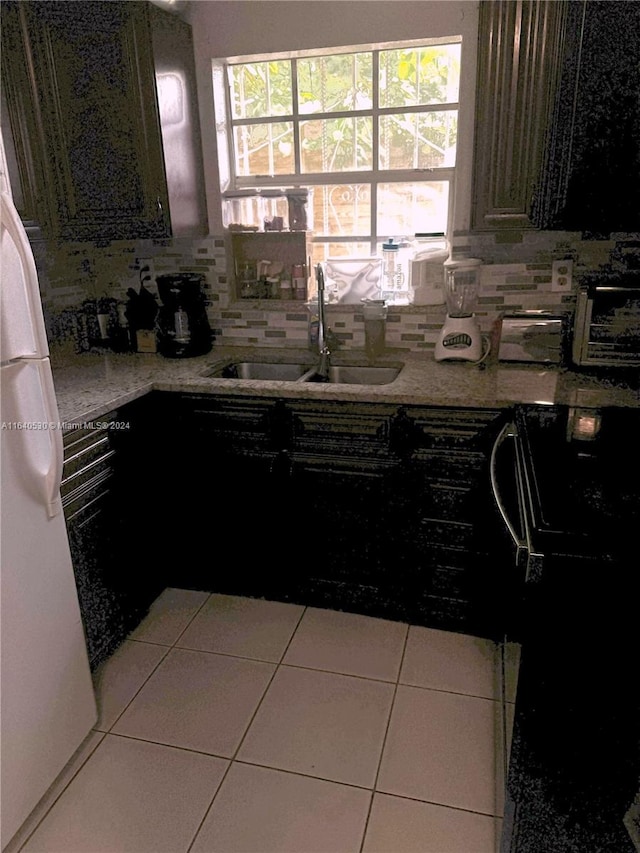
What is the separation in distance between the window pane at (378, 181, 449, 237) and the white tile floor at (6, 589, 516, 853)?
1.64 m

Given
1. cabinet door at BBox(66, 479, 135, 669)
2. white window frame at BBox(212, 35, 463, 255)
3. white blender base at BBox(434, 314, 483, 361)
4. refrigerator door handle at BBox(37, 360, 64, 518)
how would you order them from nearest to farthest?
refrigerator door handle at BBox(37, 360, 64, 518) < cabinet door at BBox(66, 479, 135, 669) < white blender base at BBox(434, 314, 483, 361) < white window frame at BBox(212, 35, 463, 255)

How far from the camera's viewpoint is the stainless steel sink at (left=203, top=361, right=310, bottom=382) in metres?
2.61

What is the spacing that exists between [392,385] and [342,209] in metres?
1.00

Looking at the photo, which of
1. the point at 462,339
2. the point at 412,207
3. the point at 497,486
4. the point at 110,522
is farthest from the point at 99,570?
the point at 412,207

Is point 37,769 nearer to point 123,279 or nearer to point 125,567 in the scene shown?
point 125,567

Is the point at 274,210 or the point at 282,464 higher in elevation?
the point at 274,210

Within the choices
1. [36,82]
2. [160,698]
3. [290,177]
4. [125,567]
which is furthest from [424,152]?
[160,698]

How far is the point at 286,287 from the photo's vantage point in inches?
108

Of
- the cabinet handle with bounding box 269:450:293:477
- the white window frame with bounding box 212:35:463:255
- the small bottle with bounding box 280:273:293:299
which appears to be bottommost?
the cabinet handle with bounding box 269:450:293:477

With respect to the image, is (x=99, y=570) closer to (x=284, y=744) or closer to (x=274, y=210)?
(x=284, y=744)

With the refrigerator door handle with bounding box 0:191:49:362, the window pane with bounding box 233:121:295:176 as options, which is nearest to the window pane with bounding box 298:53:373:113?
the window pane with bounding box 233:121:295:176

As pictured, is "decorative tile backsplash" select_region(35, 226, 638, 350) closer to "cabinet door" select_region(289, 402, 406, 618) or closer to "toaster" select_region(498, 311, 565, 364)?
"toaster" select_region(498, 311, 565, 364)

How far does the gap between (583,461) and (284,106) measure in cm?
201

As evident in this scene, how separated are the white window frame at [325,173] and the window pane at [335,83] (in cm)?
2
